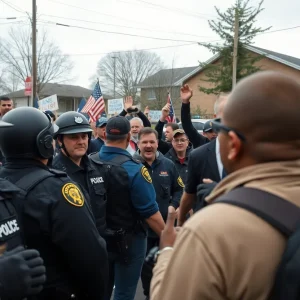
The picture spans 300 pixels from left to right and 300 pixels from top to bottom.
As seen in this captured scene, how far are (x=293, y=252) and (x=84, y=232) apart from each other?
135 cm

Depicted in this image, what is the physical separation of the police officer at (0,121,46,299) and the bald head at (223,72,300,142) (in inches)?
42.9

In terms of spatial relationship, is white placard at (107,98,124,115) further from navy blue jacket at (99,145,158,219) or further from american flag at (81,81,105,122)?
navy blue jacket at (99,145,158,219)

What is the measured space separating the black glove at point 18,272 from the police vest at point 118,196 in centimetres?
193

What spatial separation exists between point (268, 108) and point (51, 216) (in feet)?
4.50

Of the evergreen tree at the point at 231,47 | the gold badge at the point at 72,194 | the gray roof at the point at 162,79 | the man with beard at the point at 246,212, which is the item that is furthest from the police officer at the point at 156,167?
the gray roof at the point at 162,79

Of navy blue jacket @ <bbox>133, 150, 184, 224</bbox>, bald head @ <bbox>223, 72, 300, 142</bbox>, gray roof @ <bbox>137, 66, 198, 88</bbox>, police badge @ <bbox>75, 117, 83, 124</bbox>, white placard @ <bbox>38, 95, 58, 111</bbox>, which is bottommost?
navy blue jacket @ <bbox>133, 150, 184, 224</bbox>

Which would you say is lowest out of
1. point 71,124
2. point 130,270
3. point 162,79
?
point 130,270

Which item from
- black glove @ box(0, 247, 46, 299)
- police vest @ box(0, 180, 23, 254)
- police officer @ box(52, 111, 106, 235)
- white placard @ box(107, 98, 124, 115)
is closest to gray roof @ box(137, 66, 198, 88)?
white placard @ box(107, 98, 124, 115)

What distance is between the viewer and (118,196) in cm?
386

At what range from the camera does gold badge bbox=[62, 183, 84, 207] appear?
90.7 inches

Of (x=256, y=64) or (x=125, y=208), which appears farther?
(x=256, y=64)

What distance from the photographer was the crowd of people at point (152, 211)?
130cm

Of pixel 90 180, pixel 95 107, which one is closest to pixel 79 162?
pixel 90 180

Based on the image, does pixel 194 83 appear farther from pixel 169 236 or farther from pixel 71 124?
pixel 169 236
